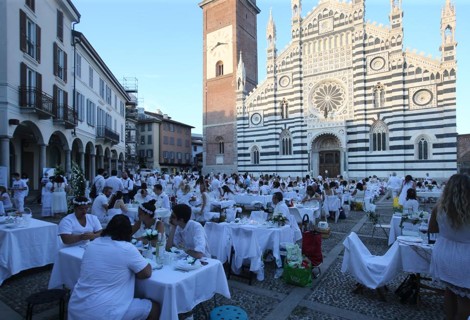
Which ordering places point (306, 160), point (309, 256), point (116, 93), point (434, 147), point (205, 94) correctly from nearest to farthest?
point (309, 256), point (434, 147), point (306, 160), point (116, 93), point (205, 94)

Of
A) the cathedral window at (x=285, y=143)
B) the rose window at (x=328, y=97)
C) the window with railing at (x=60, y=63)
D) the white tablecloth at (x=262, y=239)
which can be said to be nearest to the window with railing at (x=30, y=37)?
the window with railing at (x=60, y=63)

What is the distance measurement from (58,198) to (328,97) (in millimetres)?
23017

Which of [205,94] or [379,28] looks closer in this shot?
[379,28]

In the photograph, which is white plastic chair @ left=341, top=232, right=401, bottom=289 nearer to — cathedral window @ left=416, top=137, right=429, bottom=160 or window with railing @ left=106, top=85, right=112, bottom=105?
cathedral window @ left=416, top=137, right=429, bottom=160

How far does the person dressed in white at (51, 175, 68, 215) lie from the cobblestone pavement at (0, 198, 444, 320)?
6.71m

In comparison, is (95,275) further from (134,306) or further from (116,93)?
(116,93)

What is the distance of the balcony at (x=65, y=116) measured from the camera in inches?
661

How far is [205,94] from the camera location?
34.7 m

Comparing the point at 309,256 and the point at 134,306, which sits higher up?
the point at 134,306

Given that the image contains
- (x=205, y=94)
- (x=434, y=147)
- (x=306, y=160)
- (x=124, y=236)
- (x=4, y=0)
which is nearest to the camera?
(x=124, y=236)

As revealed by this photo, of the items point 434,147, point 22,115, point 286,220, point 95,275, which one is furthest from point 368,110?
point 95,275

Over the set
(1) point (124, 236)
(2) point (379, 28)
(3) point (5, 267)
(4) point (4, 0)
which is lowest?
(3) point (5, 267)

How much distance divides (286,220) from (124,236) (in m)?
4.27

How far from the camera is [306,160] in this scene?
2738 centimetres
